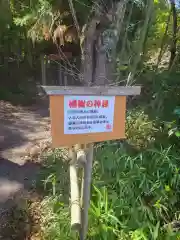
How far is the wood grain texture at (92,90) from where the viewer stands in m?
1.75

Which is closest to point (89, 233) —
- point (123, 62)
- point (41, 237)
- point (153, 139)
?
point (41, 237)

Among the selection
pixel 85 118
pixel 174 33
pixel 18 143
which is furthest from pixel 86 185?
pixel 174 33

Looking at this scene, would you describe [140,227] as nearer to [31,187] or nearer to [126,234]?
[126,234]

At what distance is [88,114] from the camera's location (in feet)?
6.23

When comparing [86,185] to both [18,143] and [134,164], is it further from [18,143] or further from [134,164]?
[18,143]

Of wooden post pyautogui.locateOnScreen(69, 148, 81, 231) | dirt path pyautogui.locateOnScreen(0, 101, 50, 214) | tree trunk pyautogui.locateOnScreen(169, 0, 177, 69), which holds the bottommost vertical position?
dirt path pyautogui.locateOnScreen(0, 101, 50, 214)

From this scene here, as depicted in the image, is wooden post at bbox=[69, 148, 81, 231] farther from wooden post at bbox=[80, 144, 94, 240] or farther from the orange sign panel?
the orange sign panel

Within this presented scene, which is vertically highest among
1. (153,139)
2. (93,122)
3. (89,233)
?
(93,122)

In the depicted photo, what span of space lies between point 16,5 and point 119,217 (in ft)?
32.2

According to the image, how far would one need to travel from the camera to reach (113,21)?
3295 mm

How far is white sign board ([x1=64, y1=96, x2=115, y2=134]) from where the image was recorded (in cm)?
184

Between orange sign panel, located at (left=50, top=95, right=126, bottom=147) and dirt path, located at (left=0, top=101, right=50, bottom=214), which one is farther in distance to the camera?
dirt path, located at (left=0, top=101, right=50, bottom=214)

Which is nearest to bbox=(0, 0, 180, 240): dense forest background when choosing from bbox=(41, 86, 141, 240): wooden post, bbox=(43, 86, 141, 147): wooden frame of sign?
bbox=(41, 86, 141, 240): wooden post

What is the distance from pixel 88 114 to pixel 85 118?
3 cm
